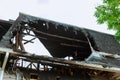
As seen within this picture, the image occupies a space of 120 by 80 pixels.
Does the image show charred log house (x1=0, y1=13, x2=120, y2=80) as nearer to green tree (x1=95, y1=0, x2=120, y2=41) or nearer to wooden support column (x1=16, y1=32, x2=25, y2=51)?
wooden support column (x1=16, y1=32, x2=25, y2=51)

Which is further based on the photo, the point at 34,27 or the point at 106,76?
the point at 34,27

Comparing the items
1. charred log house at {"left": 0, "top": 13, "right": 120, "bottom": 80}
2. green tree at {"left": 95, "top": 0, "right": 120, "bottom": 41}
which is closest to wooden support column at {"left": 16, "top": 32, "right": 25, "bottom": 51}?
charred log house at {"left": 0, "top": 13, "right": 120, "bottom": 80}

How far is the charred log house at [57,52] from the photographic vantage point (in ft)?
36.1

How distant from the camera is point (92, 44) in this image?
14.5 m

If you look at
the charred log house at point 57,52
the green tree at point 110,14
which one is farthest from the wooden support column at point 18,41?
the green tree at point 110,14

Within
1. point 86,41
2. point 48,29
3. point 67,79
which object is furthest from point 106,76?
point 48,29

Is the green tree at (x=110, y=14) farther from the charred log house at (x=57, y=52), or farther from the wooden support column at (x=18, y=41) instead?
the wooden support column at (x=18, y=41)

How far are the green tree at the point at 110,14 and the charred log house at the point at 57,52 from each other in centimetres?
140

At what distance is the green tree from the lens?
42.8 feet

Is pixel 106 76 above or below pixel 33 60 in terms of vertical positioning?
below

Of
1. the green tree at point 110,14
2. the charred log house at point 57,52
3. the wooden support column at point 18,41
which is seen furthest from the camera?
the green tree at point 110,14

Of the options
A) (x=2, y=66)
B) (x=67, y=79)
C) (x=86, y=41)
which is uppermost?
(x=86, y=41)

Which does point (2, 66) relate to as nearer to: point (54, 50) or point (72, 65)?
point (72, 65)

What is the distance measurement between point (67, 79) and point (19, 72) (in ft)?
7.29
